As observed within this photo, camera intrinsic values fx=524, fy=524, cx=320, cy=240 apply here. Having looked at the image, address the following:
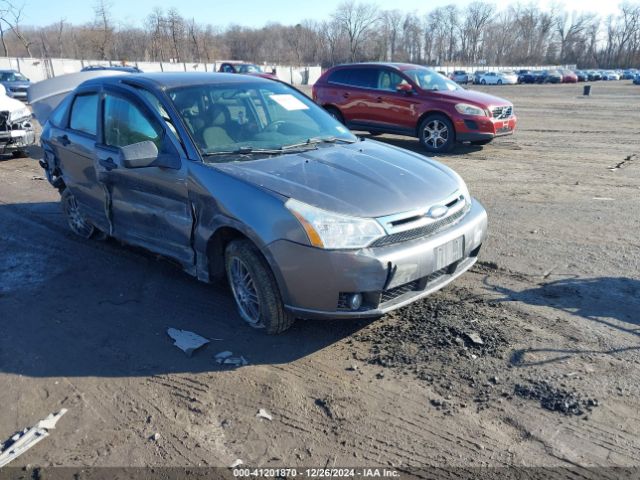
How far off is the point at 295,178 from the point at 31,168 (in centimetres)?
848

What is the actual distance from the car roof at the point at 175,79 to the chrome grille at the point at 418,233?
234 centimetres

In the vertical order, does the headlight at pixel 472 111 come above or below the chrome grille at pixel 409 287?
above

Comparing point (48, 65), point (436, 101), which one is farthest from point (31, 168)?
point (48, 65)

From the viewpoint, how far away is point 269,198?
341 centimetres

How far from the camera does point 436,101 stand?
11016 mm

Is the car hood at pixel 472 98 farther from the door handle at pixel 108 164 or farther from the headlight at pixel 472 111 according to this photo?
the door handle at pixel 108 164

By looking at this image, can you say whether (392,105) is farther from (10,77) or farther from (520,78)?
(520,78)

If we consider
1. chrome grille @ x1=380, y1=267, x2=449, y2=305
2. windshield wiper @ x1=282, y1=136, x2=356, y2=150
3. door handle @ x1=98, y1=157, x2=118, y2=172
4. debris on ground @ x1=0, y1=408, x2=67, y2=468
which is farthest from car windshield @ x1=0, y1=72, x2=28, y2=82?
chrome grille @ x1=380, y1=267, x2=449, y2=305

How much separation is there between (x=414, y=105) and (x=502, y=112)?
186cm

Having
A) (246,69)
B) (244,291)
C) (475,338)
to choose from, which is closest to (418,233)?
(475,338)

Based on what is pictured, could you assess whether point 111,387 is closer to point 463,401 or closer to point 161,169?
Answer: point 161,169

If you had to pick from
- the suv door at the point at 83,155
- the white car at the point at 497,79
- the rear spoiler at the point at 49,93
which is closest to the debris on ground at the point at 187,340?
the suv door at the point at 83,155

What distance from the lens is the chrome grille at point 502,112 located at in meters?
10.9

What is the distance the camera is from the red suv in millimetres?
10836
